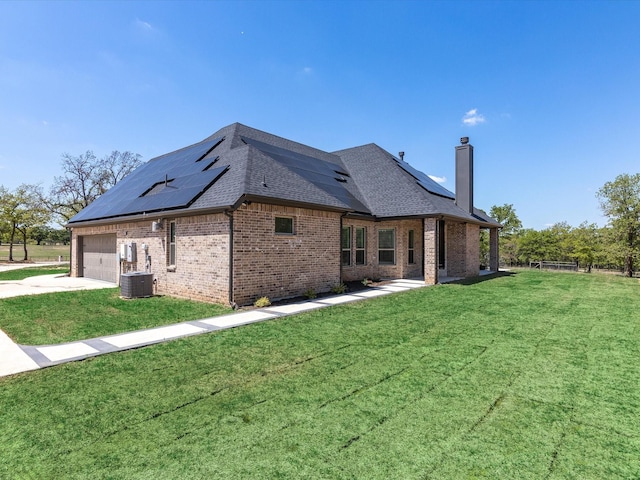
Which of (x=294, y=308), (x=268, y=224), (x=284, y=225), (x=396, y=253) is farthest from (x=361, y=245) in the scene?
(x=294, y=308)

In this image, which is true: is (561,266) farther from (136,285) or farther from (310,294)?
(136,285)

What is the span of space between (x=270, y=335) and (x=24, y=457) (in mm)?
3863

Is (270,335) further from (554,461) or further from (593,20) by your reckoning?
(593,20)

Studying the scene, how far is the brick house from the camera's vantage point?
30.8 feet

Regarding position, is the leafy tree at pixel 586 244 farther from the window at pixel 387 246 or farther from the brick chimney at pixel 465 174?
the window at pixel 387 246

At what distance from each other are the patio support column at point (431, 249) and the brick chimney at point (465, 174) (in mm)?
5458

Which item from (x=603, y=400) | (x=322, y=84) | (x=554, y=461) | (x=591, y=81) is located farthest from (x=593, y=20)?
(x=554, y=461)

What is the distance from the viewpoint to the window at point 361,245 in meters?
14.8

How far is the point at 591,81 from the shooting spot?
13109mm

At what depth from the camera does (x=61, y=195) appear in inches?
1454


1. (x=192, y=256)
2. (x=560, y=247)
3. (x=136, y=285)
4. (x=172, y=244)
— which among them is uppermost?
(x=172, y=244)

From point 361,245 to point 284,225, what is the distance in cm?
567

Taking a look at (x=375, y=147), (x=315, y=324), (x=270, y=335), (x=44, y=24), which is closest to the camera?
(x=270, y=335)

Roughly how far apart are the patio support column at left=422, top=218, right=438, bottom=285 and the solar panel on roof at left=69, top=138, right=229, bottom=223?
868 centimetres
